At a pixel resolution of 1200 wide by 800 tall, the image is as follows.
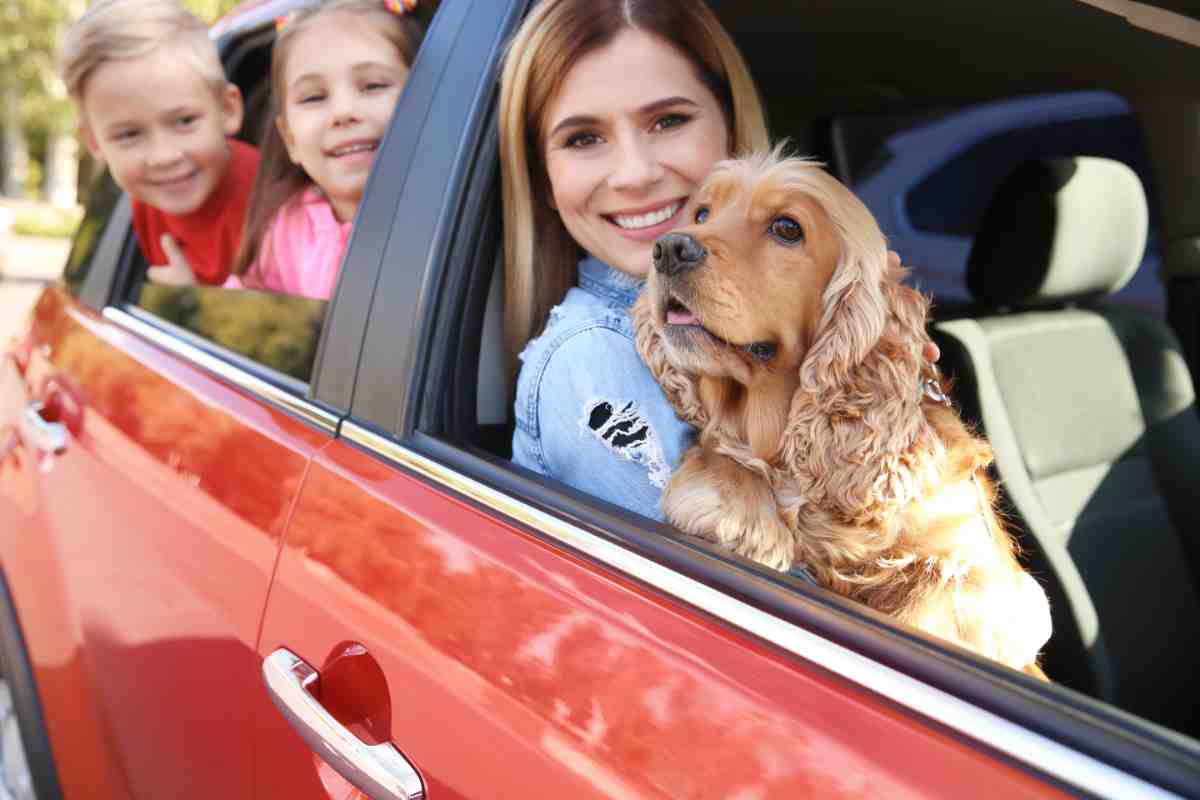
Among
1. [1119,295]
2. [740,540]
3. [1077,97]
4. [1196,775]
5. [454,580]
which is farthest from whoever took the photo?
[1119,295]

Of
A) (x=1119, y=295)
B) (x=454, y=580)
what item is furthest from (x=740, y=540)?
(x=1119, y=295)

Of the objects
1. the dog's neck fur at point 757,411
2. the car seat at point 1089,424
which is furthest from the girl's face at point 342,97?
the car seat at point 1089,424

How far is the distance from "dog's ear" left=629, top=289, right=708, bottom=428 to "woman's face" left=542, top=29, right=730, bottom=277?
17 cm

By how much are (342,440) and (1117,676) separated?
179 centimetres

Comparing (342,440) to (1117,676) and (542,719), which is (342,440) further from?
(1117,676)

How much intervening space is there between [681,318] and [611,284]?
0.34 meters

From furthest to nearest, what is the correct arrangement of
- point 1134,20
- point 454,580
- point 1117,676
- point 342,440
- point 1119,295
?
point 1119,295, point 1117,676, point 1134,20, point 342,440, point 454,580

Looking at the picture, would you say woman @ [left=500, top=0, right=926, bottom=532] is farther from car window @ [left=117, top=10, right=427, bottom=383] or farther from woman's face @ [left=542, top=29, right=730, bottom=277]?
car window @ [left=117, top=10, right=427, bottom=383]

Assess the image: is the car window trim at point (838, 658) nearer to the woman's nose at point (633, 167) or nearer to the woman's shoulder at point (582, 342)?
the woman's shoulder at point (582, 342)

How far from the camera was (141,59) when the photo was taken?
7.78 feet

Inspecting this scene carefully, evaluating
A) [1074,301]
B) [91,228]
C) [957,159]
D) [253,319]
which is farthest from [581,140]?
[957,159]

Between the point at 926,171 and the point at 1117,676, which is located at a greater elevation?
the point at 926,171

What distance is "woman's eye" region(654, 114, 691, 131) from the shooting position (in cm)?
193

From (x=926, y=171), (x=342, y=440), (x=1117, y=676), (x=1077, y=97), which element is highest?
(x=1077, y=97)
